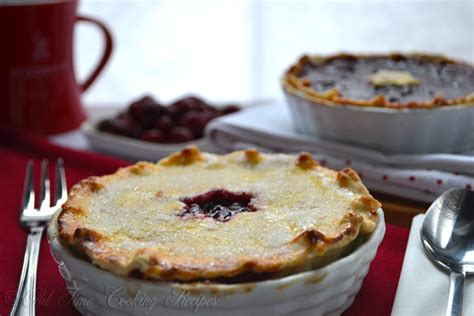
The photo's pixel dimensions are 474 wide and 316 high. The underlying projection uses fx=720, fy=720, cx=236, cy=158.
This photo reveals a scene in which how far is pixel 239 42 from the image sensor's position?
3.63 metres

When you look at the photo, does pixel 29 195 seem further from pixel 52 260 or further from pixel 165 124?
pixel 165 124

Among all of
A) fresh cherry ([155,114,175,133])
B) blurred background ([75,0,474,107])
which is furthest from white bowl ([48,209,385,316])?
blurred background ([75,0,474,107])

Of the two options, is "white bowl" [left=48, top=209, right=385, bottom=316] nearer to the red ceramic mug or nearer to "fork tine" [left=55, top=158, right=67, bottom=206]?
"fork tine" [left=55, top=158, right=67, bottom=206]

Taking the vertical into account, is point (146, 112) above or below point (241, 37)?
above

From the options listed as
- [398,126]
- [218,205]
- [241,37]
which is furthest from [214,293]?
[241,37]

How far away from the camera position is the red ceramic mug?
5.84 ft

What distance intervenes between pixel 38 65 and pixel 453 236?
117 centimetres

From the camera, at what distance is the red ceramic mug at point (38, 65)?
178 centimetres

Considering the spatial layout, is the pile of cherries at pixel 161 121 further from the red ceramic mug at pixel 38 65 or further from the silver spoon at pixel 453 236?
the silver spoon at pixel 453 236

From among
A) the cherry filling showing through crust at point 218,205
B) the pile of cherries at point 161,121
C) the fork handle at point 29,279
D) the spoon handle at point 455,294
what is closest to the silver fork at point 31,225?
the fork handle at point 29,279

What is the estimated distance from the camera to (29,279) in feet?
3.48

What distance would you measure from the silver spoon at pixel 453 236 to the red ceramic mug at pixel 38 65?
1.10m

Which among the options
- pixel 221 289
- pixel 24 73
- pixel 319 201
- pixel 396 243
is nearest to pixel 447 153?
pixel 396 243

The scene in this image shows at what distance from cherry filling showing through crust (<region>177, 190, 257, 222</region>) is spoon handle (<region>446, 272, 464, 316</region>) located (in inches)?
12.0
